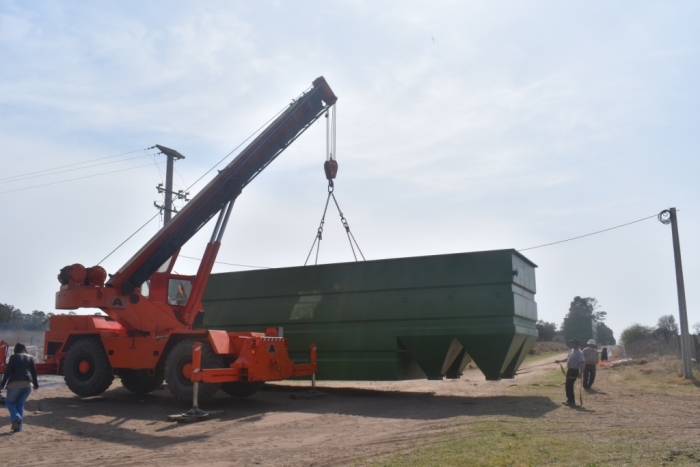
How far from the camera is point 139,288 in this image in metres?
12.6

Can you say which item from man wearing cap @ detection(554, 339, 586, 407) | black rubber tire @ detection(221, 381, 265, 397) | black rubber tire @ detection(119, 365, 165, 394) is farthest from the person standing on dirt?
man wearing cap @ detection(554, 339, 586, 407)

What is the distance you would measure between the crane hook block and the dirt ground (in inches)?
204

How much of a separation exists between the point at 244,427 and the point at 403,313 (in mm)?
4619

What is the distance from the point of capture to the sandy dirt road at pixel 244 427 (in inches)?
269

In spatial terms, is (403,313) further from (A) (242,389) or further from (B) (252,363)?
(A) (242,389)

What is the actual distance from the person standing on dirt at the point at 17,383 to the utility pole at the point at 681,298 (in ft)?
53.5

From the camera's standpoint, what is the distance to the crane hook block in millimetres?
14500

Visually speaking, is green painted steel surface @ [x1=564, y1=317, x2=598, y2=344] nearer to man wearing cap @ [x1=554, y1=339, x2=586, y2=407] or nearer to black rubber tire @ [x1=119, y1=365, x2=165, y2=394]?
man wearing cap @ [x1=554, y1=339, x2=586, y2=407]

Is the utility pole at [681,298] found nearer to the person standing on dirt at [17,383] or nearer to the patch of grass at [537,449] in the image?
the patch of grass at [537,449]

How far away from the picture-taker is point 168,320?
12.3m

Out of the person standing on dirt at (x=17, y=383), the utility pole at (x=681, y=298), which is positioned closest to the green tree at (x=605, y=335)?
the utility pole at (x=681, y=298)

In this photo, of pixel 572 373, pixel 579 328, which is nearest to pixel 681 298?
pixel 572 373

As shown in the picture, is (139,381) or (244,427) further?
(139,381)

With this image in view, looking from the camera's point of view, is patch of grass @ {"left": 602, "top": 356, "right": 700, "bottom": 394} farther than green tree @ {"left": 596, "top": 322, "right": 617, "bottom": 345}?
No
